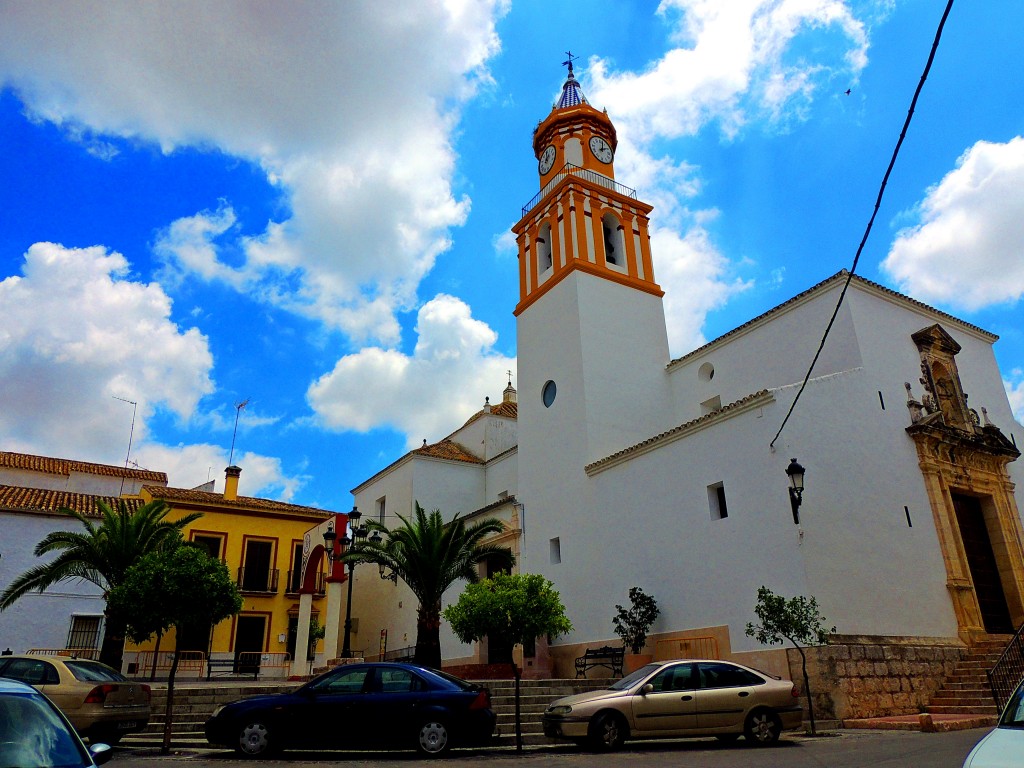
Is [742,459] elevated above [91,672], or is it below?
above

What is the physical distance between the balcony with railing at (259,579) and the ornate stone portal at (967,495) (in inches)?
870

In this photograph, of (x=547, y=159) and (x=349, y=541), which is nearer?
(x=349, y=541)

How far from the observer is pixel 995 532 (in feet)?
57.1

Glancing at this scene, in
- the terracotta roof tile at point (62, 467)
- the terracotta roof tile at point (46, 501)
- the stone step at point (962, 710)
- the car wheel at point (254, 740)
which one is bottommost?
the stone step at point (962, 710)

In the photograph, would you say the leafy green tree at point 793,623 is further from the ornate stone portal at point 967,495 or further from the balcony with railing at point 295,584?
the balcony with railing at point 295,584

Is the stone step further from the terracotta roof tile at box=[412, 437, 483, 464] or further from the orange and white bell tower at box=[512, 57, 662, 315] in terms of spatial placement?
the terracotta roof tile at box=[412, 437, 483, 464]

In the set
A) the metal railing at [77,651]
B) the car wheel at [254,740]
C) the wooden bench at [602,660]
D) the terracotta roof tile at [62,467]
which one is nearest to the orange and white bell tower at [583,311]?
the wooden bench at [602,660]

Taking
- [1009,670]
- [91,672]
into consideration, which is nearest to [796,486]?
[1009,670]

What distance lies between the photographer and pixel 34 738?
3877mm

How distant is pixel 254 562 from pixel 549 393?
45.3 ft

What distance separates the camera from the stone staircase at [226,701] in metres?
11.0

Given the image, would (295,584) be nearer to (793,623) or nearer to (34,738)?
(793,623)

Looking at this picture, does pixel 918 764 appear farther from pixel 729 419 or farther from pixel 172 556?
pixel 172 556

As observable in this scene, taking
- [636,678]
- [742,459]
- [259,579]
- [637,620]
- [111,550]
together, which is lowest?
[636,678]
